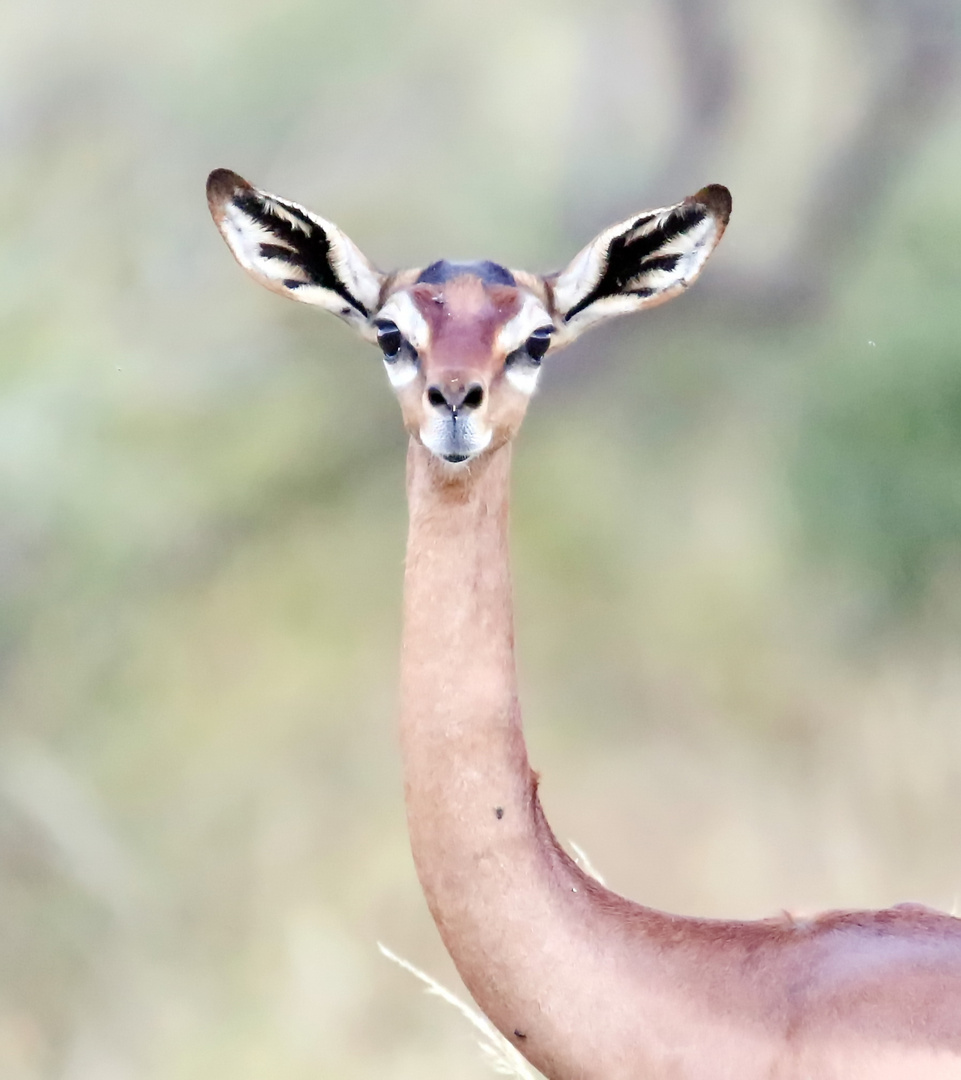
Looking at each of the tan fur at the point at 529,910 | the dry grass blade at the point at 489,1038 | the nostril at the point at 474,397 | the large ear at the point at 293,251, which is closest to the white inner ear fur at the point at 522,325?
the tan fur at the point at 529,910

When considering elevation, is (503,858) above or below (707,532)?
below

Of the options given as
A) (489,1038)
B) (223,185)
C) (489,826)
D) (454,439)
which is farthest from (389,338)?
(489,1038)

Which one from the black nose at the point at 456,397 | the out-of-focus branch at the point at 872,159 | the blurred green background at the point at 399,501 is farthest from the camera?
the out-of-focus branch at the point at 872,159

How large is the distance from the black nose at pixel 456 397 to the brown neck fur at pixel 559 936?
15cm

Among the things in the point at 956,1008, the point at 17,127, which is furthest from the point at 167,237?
the point at 956,1008

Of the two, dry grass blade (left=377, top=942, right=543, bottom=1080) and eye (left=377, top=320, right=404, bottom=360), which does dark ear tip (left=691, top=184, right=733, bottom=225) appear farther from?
dry grass blade (left=377, top=942, right=543, bottom=1080)

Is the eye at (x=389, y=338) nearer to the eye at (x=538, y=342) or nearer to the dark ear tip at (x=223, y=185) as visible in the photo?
the eye at (x=538, y=342)

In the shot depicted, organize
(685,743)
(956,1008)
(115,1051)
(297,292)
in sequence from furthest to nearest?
(685,743) → (115,1051) → (297,292) → (956,1008)

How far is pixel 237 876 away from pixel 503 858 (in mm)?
1591

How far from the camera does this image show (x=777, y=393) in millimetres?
3332

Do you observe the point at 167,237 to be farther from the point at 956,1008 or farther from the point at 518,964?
the point at 956,1008

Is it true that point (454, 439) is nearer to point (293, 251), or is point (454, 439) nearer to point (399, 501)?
point (293, 251)

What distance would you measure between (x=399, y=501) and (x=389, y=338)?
1406 mm

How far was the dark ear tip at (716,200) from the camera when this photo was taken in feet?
6.28
